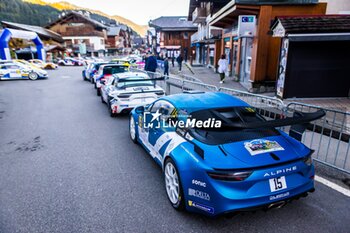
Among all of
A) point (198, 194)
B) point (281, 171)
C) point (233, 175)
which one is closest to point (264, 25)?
point (281, 171)

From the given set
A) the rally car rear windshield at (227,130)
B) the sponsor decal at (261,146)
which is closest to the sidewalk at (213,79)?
the rally car rear windshield at (227,130)

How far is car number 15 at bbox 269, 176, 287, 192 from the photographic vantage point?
103 inches

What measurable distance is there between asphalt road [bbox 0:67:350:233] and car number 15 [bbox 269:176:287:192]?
1.95 ft

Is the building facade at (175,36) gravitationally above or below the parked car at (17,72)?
above

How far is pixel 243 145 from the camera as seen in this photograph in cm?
292

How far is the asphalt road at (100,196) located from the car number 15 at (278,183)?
594 mm

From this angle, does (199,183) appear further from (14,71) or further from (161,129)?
(14,71)

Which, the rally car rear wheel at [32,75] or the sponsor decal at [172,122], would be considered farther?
the rally car rear wheel at [32,75]

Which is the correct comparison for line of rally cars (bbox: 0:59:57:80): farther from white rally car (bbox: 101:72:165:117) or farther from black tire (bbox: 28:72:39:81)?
white rally car (bbox: 101:72:165:117)

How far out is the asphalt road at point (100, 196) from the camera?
2.96 metres

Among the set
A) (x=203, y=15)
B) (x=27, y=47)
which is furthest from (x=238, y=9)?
(x=27, y=47)

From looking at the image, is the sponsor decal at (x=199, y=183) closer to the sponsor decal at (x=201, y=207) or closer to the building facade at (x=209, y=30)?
the sponsor decal at (x=201, y=207)

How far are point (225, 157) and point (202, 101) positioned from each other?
1326 mm

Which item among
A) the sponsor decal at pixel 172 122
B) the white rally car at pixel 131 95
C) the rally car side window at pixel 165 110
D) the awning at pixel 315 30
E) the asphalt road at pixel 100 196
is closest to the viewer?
the asphalt road at pixel 100 196
